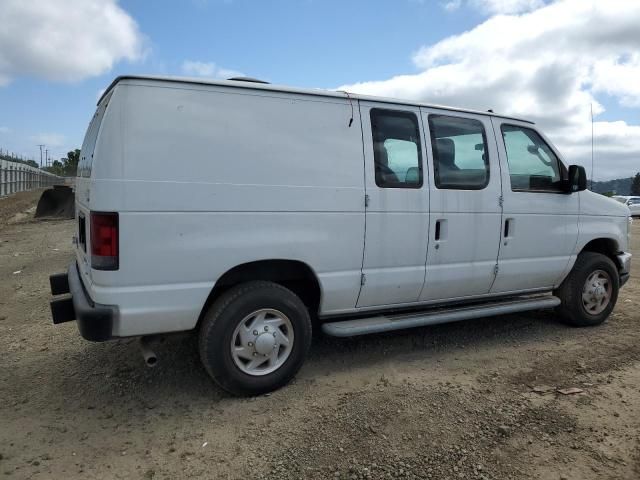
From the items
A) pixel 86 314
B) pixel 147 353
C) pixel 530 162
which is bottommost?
pixel 147 353

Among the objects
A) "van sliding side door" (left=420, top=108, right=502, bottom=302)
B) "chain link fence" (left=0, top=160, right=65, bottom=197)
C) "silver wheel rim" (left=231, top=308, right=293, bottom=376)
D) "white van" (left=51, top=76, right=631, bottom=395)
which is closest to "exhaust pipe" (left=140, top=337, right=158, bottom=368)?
"white van" (left=51, top=76, right=631, bottom=395)

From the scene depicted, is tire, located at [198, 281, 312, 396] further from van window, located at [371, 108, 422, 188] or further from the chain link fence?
the chain link fence

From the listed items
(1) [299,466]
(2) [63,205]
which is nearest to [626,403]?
(1) [299,466]

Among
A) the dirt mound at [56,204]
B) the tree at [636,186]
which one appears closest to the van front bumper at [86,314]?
the dirt mound at [56,204]

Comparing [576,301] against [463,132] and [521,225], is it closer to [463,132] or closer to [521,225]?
[521,225]

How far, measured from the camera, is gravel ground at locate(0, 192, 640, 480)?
285 centimetres

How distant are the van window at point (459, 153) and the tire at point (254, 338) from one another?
1.70m

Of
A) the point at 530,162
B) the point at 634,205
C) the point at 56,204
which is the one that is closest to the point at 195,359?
the point at 530,162

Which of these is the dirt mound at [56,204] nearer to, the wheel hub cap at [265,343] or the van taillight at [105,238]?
the van taillight at [105,238]

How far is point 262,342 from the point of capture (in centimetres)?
358

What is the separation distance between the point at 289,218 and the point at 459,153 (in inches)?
70.9

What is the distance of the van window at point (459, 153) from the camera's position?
14.2 feet

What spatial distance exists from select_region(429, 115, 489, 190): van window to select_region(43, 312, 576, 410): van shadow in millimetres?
1535

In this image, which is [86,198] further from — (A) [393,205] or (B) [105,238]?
(A) [393,205]
